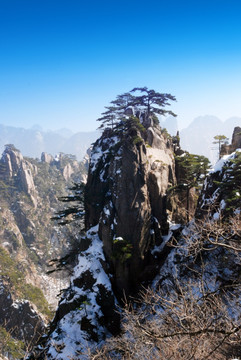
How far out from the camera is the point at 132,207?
58.9 ft

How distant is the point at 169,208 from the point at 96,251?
325 inches

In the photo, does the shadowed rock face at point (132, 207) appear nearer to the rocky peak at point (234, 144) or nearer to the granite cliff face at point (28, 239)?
the rocky peak at point (234, 144)

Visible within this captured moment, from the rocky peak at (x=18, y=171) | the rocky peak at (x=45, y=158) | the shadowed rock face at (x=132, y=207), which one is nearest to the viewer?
the shadowed rock face at (x=132, y=207)

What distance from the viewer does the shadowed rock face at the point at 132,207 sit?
1714 centimetres

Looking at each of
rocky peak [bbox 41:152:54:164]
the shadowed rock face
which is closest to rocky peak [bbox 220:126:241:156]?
the shadowed rock face

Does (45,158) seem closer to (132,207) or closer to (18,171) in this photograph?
(18,171)

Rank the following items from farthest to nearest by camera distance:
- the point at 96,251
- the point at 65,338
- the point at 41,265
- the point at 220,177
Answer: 1. the point at 41,265
2. the point at 96,251
3. the point at 220,177
4. the point at 65,338

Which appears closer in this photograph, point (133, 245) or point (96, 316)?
point (96, 316)

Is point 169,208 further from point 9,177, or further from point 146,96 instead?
point 9,177

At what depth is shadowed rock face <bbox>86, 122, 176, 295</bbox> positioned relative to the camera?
1714cm

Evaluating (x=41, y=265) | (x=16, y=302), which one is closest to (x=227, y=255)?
(x=16, y=302)

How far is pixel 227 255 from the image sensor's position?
14.3 metres

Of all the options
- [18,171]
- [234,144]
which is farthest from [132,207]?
[18,171]

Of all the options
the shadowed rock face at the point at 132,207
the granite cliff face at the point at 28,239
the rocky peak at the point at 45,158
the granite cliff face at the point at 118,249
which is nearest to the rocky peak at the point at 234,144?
the shadowed rock face at the point at 132,207
